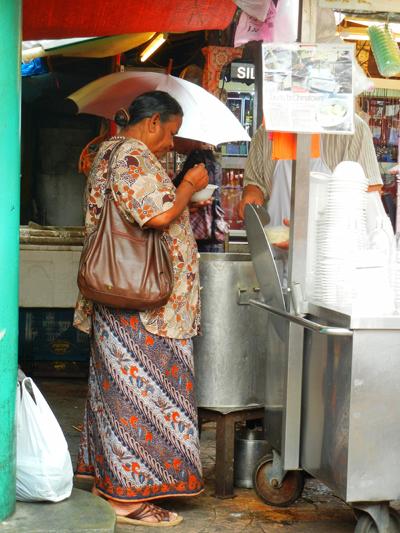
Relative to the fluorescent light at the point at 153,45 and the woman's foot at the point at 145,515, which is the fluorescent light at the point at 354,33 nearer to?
the fluorescent light at the point at 153,45

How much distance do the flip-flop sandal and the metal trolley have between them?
57 centimetres

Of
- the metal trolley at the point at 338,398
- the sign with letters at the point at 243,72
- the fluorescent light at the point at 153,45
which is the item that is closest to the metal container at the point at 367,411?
the metal trolley at the point at 338,398

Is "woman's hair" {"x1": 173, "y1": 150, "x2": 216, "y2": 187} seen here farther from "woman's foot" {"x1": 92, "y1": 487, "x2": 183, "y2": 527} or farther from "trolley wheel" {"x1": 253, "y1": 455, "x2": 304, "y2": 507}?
"woman's foot" {"x1": 92, "y1": 487, "x2": 183, "y2": 527}

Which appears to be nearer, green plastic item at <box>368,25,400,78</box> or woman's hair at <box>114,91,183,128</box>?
woman's hair at <box>114,91,183,128</box>

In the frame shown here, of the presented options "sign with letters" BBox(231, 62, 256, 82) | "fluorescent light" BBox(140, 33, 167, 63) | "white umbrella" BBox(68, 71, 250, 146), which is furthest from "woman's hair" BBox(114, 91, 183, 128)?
"sign with letters" BBox(231, 62, 256, 82)

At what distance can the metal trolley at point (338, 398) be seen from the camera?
3.23 metres

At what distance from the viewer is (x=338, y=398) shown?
3.35 metres

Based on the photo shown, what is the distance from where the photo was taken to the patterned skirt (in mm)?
3932

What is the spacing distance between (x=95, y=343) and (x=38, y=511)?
35.5 inches

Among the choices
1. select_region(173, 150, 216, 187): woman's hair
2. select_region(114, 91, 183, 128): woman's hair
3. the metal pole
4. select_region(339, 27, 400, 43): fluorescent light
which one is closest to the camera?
the metal pole

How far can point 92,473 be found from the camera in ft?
14.2

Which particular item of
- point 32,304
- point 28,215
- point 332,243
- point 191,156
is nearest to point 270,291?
point 332,243

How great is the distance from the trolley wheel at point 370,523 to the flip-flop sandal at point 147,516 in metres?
0.92

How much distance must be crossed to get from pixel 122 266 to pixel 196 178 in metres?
0.54
